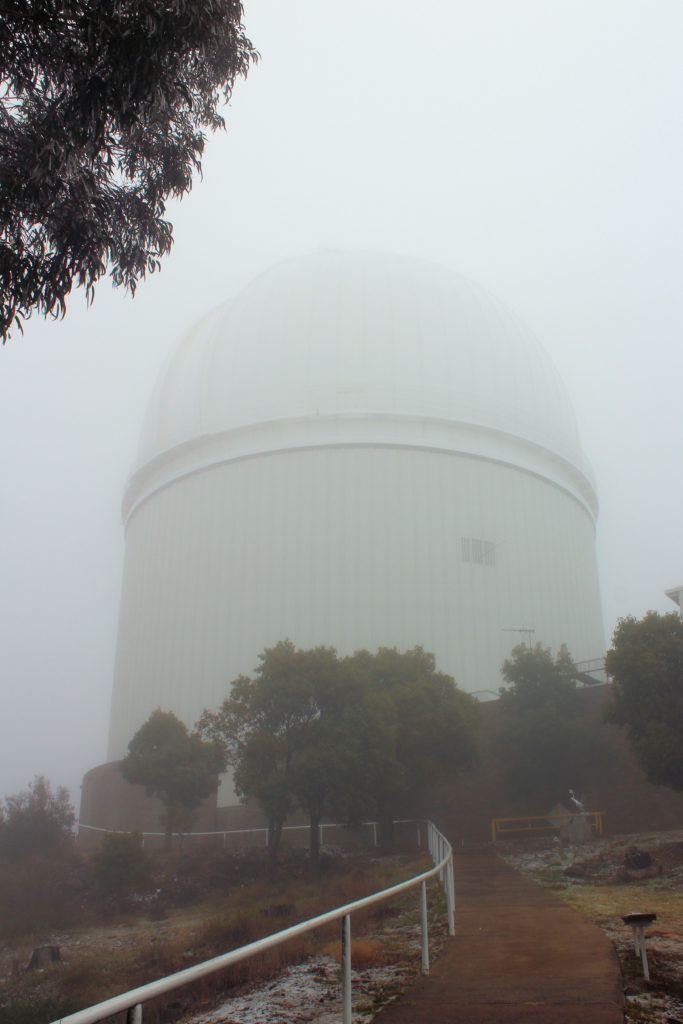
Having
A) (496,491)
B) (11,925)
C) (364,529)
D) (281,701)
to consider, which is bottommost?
(11,925)

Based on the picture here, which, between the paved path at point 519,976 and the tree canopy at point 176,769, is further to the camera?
the tree canopy at point 176,769

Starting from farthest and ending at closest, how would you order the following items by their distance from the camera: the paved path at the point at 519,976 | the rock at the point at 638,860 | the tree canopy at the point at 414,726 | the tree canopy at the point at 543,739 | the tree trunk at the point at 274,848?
the tree canopy at the point at 543,739, the tree canopy at the point at 414,726, the tree trunk at the point at 274,848, the rock at the point at 638,860, the paved path at the point at 519,976

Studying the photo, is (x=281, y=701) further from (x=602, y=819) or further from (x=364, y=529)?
(x=364, y=529)

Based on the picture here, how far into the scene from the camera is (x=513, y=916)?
9383mm

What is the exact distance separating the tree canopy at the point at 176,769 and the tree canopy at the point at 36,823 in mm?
6586

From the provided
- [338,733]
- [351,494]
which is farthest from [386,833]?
[351,494]

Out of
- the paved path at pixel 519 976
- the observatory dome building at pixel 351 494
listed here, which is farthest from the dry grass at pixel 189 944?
the observatory dome building at pixel 351 494

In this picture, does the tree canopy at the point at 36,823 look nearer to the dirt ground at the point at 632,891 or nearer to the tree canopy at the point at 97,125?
the dirt ground at the point at 632,891

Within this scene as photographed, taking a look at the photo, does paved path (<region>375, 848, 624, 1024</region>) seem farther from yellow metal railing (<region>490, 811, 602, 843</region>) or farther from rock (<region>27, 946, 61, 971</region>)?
yellow metal railing (<region>490, 811, 602, 843</region>)

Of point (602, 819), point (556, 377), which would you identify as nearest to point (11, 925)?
point (602, 819)

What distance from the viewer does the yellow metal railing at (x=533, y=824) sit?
23453 mm

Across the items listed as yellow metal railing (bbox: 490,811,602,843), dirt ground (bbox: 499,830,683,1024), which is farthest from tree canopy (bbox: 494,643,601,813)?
dirt ground (bbox: 499,830,683,1024)

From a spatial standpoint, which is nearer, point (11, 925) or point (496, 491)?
point (11, 925)

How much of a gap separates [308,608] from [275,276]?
16835 millimetres
